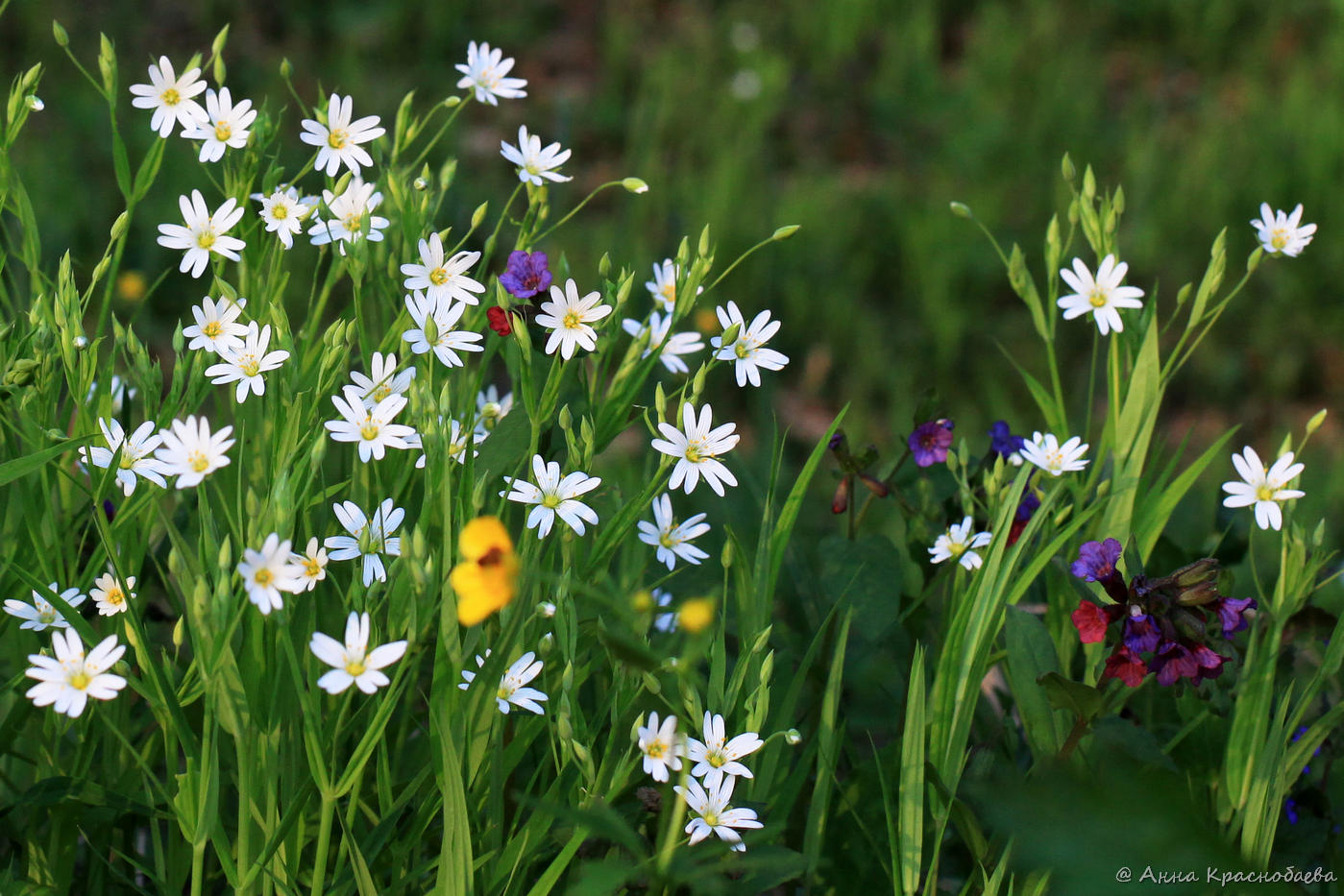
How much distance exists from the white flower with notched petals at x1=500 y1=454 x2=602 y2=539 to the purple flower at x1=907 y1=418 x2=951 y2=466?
47 centimetres

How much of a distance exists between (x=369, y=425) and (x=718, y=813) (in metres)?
0.44

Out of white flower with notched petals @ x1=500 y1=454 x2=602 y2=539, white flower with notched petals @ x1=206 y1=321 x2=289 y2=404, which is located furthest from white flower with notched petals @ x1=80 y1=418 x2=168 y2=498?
white flower with notched petals @ x1=500 y1=454 x2=602 y2=539

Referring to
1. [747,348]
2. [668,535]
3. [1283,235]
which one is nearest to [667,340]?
[747,348]

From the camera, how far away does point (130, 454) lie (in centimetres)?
103

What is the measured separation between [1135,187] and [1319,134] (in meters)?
0.49

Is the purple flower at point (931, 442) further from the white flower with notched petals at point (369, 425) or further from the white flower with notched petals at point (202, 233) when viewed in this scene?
the white flower with notched petals at point (202, 233)

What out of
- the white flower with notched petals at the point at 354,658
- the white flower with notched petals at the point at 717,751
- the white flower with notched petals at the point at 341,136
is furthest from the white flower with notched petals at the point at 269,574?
the white flower with notched petals at the point at 341,136

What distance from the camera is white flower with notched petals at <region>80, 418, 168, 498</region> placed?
98 centimetres

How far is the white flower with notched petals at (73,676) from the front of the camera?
878 millimetres

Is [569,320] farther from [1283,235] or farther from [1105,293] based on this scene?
[1283,235]

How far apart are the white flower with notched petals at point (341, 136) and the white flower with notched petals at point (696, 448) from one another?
0.41 meters

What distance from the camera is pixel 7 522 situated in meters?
1.18

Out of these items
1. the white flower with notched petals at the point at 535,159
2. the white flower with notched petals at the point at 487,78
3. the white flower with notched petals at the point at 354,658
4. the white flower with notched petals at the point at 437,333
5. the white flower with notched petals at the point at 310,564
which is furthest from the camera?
the white flower with notched petals at the point at 487,78

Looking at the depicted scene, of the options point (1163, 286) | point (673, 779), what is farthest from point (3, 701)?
point (1163, 286)
